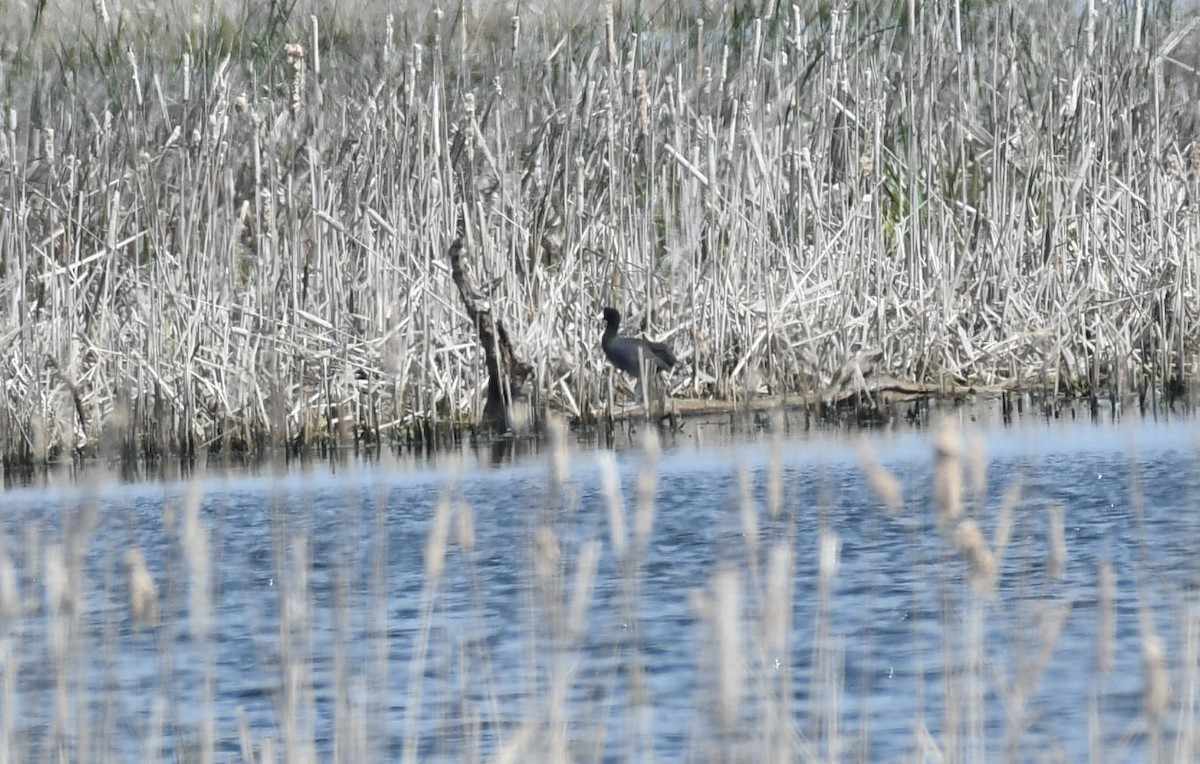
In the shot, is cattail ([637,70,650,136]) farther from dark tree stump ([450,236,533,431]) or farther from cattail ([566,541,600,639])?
cattail ([566,541,600,639])

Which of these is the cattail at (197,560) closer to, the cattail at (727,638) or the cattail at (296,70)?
the cattail at (727,638)

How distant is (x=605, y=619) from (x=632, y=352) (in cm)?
396

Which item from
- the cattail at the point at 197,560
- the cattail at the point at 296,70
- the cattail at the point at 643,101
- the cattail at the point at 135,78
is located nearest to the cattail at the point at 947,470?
the cattail at the point at 197,560

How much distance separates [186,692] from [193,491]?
2.00 m

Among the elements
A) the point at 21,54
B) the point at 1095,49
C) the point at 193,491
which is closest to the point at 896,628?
the point at 193,491

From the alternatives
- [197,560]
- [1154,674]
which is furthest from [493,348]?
[1154,674]

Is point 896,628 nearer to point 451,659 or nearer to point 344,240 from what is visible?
point 451,659

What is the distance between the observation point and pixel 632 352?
9.38 meters

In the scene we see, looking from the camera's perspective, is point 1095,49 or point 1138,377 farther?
point 1095,49

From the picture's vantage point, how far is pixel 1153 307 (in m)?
9.87

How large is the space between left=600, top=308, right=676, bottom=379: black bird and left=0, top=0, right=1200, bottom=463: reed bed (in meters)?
0.20

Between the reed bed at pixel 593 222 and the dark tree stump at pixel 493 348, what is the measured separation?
105mm

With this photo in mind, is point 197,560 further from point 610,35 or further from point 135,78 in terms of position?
point 610,35

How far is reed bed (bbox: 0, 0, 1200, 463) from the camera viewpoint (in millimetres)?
9453
